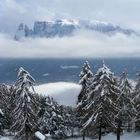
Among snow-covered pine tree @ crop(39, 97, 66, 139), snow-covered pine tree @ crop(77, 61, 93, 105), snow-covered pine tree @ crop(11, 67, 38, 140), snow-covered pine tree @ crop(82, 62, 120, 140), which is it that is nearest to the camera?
snow-covered pine tree @ crop(11, 67, 38, 140)

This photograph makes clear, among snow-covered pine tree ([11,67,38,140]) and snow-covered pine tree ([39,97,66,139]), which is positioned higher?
snow-covered pine tree ([11,67,38,140])

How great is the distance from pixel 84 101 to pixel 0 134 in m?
26.6

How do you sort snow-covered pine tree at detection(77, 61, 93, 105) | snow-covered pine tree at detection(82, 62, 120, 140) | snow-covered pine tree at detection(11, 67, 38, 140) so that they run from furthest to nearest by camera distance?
snow-covered pine tree at detection(77, 61, 93, 105)
snow-covered pine tree at detection(82, 62, 120, 140)
snow-covered pine tree at detection(11, 67, 38, 140)

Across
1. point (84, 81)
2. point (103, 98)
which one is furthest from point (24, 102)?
point (84, 81)

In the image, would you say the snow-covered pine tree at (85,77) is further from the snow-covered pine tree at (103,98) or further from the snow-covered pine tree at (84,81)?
the snow-covered pine tree at (103,98)

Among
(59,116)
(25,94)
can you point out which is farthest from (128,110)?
(59,116)

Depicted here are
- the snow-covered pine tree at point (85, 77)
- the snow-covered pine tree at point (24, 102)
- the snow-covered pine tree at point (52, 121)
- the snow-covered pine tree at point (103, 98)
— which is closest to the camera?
the snow-covered pine tree at point (24, 102)

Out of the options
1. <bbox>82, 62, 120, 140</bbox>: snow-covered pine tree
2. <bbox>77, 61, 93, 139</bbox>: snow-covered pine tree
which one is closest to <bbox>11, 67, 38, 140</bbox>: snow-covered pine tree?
<bbox>82, 62, 120, 140</bbox>: snow-covered pine tree

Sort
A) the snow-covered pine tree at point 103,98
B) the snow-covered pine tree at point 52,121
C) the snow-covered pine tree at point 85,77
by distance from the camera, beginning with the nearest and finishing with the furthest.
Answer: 1. the snow-covered pine tree at point 103,98
2. the snow-covered pine tree at point 85,77
3. the snow-covered pine tree at point 52,121

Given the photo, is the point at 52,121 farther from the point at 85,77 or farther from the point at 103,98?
the point at 103,98

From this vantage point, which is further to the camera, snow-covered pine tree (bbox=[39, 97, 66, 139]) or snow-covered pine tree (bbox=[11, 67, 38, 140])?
snow-covered pine tree (bbox=[39, 97, 66, 139])

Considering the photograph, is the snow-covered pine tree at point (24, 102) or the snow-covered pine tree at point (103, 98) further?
the snow-covered pine tree at point (103, 98)

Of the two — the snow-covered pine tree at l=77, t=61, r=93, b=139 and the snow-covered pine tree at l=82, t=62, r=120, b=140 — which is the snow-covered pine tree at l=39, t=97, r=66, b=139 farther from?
the snow-covered pine tree at l=82, t=62, r=120, b=140

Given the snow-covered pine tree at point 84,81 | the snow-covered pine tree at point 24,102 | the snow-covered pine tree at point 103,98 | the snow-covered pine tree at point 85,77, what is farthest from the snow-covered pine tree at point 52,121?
the snow-covered pine tree at point 24,102
